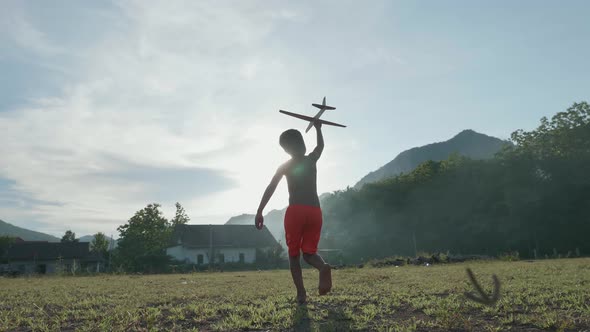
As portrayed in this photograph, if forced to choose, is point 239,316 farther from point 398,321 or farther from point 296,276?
point 398,321

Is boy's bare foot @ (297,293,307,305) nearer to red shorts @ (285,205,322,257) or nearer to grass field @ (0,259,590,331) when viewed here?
grass field @ (0,259,590,331)

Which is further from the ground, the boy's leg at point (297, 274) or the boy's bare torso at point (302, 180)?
the boy's bare torso at point (302, 180)

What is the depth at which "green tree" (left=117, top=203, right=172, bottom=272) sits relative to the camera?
1558 inches

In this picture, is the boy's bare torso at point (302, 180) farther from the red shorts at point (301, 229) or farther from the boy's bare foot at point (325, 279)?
the boy's bare foot at point (325, 279)

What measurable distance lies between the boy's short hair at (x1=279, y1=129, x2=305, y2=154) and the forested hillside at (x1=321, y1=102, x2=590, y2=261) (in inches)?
1532

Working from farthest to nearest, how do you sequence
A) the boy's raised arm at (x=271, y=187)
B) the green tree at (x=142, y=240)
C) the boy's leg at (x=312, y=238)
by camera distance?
the green tree at (x=142, y=240) → the boy's raised arm at (x=271, y=187) → the boy's leg at (x=312, y=238)

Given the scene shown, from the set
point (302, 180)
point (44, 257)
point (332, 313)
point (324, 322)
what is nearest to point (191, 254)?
point (44, 257)

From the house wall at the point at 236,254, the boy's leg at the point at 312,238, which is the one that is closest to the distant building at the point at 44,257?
the house wall at the point at 236,254

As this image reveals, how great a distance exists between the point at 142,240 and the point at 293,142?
47.5 metres

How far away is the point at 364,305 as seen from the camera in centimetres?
481

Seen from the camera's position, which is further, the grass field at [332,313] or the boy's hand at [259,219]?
Result: the boy's hand at [259,219]

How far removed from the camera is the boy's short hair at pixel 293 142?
5.12 metres

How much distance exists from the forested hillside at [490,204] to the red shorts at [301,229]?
38964 millimetres

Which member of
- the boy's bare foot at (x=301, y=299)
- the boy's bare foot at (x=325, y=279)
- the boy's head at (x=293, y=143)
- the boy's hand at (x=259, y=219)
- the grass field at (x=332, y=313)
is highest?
the boy's head at (x=293, y=143)
